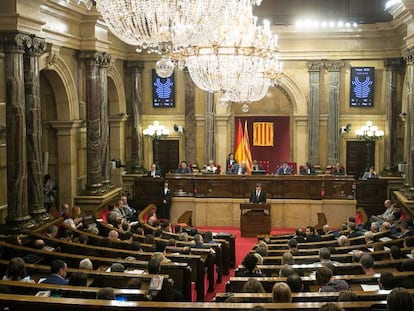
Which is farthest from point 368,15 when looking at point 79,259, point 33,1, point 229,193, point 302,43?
point 79,259

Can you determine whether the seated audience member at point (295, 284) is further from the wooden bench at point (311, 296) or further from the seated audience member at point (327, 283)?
the wooden bench at point (311, 296)

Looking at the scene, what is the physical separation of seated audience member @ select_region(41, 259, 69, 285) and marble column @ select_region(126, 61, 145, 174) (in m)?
13.5

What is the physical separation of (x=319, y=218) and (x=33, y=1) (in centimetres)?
942

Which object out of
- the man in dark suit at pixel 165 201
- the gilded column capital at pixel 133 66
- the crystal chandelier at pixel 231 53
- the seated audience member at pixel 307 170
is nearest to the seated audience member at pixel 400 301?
the crystal chandelier at pixel 231 53

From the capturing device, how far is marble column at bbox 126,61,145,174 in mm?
21188

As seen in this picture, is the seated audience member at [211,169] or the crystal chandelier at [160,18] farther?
the seated audience member at [211,169]

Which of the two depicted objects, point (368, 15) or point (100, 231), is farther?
point (368, 15)

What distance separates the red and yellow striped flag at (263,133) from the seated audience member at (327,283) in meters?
15.1

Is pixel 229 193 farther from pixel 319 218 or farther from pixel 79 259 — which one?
pixel 79 259

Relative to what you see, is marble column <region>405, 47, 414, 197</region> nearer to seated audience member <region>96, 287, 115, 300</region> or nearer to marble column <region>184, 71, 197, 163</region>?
marble column <region>184, 71, 197, 163</region>

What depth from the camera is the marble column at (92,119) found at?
16.3m

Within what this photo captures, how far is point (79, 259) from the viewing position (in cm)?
897

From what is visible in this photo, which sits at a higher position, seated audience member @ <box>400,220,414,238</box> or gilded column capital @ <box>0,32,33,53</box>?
gilded column capital @ <box>0,32,33,53</box>

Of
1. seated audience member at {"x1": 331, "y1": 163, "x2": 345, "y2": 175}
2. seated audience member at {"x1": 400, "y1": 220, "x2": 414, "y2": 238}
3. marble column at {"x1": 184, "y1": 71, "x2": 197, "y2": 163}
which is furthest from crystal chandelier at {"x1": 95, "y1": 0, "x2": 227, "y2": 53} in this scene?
marble column at {"x1": 184, "y1": 71, "x2": 197, "y2": 163}
